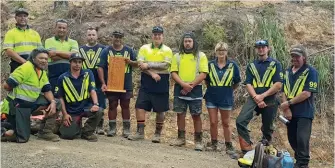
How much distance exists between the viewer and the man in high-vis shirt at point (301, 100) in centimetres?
691

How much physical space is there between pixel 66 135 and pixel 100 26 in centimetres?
663

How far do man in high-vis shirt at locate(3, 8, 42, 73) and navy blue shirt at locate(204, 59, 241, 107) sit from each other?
324cm

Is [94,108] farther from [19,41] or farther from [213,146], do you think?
[213,146]

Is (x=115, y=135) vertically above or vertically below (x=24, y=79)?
below

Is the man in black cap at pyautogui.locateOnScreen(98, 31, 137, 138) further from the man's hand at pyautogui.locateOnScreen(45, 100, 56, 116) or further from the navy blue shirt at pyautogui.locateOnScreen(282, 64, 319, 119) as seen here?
the navy blue shirt at pyautogui.locateOnScreen(282, 64, 319, 119)


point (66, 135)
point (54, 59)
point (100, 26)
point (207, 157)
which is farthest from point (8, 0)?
point (207, 157)

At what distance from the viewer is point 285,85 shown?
7211mm

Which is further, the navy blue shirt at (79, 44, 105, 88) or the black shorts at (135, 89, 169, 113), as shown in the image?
the navy blue shirt at (79, 44, 105, 88)

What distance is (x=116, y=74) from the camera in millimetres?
8133

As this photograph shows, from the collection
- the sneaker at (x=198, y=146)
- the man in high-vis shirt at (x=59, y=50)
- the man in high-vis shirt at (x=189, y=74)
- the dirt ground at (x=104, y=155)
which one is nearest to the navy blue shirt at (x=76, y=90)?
the man in high-vis shirt at (x=59, y=50)

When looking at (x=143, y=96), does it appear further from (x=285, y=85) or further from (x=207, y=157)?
(x=285, y=85)

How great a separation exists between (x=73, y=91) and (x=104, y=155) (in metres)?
1.60

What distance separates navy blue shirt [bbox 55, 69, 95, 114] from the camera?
7.44m

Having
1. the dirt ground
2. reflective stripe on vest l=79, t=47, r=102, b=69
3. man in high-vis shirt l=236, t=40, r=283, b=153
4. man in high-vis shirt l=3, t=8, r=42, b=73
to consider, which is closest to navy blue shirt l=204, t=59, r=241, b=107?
man in high-vis shirt l=236, t=40, r=283, b=153
